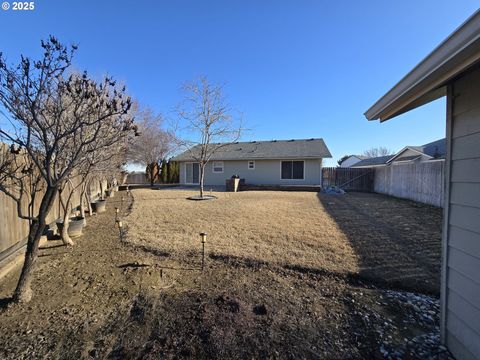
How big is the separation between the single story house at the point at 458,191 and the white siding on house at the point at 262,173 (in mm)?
14941

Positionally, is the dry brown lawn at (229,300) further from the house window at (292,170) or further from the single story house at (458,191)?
the house window at (292,170)

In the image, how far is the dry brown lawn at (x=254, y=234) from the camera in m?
4.02

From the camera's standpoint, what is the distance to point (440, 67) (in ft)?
4.68

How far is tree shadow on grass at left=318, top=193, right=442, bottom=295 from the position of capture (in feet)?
10.9

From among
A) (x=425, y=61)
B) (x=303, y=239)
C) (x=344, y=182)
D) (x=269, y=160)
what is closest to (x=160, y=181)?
(x=269, y=160)

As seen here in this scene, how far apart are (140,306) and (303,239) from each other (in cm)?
350

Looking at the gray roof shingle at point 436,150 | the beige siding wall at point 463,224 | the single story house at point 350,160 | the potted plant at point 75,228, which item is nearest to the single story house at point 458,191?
the beige siding wall at point 463,224

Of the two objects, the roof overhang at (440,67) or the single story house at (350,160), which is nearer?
the roof overhang at (440,67)

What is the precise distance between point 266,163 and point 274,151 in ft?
3.85

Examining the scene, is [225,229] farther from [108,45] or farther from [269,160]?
[269,160]

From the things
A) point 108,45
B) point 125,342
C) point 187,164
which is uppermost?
point 108,45

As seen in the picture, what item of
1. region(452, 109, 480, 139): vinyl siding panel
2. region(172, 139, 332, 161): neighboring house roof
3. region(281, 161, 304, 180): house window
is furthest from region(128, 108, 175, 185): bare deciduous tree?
region(452, 109, 480, 139): vinyl siding panel

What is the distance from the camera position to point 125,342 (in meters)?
2.01

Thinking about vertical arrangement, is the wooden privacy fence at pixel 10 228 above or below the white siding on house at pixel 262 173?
below
